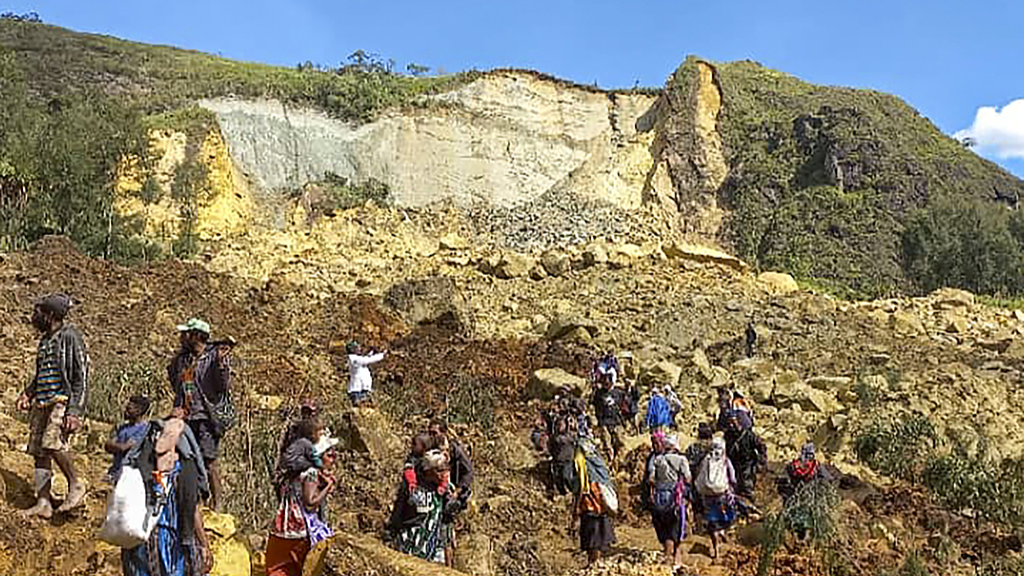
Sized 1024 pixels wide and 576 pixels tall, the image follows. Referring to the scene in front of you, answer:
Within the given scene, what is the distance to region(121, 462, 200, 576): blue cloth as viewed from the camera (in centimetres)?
430

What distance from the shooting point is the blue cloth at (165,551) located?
14.1 ft

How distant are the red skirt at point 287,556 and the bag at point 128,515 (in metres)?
0.85

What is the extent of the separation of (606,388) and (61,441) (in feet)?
25.1

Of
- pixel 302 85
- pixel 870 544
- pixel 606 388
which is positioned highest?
pixel 302 85

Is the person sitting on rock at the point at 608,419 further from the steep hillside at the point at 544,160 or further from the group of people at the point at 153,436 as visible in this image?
the steep hillside at the point at 544,160

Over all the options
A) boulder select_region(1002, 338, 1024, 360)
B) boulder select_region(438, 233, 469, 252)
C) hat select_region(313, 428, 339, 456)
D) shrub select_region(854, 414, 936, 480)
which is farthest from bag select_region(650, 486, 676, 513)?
boulder select_region(438, 233, 469, 252)

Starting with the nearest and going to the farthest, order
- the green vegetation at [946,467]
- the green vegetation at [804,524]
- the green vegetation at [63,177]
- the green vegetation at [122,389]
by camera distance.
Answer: the green vegetation at [804,524] → the green vegetation at [122,389] → the green vegetation at [946,467] → the green vegetation at [63,177]

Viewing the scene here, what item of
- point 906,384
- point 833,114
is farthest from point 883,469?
point 833,114

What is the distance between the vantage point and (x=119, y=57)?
1565 inches

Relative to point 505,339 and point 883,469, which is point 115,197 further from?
point 883,469

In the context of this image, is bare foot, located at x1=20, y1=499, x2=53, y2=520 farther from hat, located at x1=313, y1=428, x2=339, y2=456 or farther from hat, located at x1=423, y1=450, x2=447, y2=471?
hat, located at x1=423, y1=450, x2=447, y2=471

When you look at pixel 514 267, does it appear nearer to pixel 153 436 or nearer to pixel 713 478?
pixel 713 478

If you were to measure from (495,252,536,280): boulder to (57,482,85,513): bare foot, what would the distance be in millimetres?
19429

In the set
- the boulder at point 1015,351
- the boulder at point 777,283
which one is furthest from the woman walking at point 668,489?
the boulder at point 777,283
